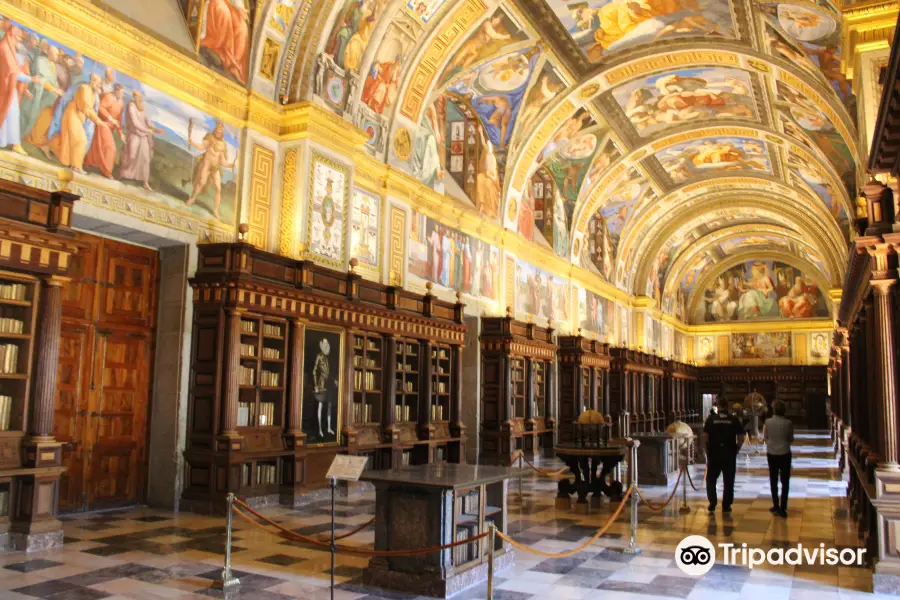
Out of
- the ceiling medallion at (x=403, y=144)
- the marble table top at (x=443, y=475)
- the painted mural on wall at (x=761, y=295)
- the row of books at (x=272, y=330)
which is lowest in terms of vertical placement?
the marble table top at (x=443, y=475)

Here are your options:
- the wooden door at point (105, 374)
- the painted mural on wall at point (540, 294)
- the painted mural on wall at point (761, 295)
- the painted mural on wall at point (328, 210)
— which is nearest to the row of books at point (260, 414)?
the wooden door at point (105, 374)

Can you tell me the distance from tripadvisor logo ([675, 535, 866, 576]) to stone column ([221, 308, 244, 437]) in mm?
6181

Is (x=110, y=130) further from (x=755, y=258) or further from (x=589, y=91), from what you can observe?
(x=755, y=258)

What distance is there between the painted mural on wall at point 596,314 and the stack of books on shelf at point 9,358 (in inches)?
803

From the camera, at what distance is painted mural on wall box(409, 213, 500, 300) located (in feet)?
53.6

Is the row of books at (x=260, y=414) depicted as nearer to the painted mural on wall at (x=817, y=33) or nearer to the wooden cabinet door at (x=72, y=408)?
the wooden cabinet door at (x=72, y=408)

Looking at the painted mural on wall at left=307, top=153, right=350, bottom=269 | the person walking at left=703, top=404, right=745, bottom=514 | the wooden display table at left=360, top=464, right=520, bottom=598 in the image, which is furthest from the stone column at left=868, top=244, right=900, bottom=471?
the painted mural on wall at left=307, top=153, right=350, bottom=269

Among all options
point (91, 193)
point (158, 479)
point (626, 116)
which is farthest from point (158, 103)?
point (626, 116)

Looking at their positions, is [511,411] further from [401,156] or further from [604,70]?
[604,70]

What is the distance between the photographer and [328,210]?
12.9 metres

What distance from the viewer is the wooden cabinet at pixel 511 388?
1828 cm

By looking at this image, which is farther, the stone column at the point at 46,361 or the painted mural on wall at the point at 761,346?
the painted mural on wall at the point at 761,346

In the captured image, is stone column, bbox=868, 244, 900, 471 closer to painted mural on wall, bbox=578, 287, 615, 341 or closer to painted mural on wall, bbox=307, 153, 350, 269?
painted mural on wall, bbox=307, 153, 350, 269

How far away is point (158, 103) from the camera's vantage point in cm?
1038
